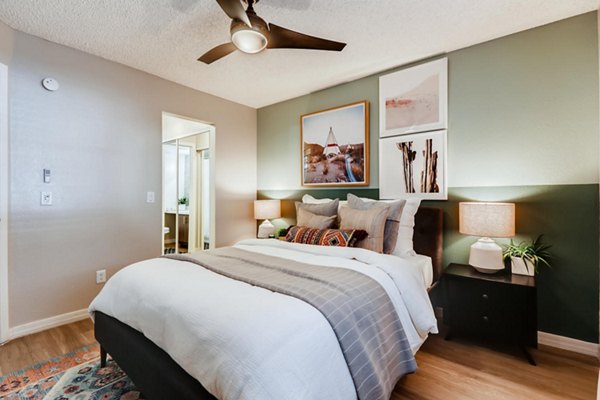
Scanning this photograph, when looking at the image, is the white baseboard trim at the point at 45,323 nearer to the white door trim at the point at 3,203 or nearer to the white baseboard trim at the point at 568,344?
the white door trim at the point at 3,203

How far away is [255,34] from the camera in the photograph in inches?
67.2

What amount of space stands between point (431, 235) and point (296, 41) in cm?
199

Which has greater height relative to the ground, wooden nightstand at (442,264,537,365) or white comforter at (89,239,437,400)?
white comforter at (89,239,437,400)

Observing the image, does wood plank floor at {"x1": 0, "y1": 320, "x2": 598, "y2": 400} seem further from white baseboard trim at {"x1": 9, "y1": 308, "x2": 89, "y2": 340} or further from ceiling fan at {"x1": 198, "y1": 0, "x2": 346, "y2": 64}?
ceiling fan at {"x1": 198, "y1": 0, "x2": 346, "y2": 64}

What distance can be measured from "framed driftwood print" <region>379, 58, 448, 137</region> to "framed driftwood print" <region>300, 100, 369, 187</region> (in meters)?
0.25

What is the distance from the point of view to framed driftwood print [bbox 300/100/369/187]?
319 centimetres

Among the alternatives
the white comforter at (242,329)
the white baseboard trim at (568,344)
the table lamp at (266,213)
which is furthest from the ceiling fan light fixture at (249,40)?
the white baseboard trim at (568,344)

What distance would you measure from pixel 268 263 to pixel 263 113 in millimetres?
3009

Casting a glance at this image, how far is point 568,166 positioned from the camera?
2.13m

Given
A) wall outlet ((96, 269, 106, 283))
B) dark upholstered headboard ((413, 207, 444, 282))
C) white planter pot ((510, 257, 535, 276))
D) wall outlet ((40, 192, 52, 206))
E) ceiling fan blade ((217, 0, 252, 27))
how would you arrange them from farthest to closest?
1. wall outlet ((96, 269, 106, 283))
2. dark upholstered headboard ((413, 207, 444, 282))
3. wall outlet ((40, 192, 52, 206))
4. white planter pot ((510, 257, 535, 276))
5. ceiling fan blade ((217, 0, 252, 27))

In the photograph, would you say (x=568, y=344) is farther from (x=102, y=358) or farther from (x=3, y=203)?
(x=3, y=203)

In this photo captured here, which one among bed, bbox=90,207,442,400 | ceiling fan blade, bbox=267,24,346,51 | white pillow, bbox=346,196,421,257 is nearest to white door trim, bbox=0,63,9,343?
bed, bbox=90,207,442,400

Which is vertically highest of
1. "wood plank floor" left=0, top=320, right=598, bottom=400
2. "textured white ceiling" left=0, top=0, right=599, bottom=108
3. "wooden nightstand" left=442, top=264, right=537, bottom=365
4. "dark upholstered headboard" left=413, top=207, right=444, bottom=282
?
"textured white ceiling" left=0, top=0, right=599, bottom=108

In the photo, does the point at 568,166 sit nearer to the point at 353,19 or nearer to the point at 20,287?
the point at 353,19
